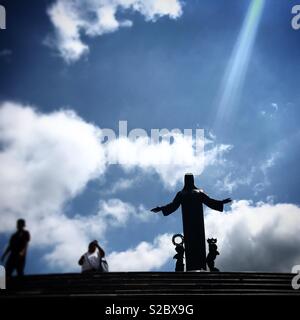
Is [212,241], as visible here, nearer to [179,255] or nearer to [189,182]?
[179,255]

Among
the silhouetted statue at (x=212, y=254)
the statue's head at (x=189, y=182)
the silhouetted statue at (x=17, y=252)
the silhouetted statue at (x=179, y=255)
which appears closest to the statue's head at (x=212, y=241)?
the silhouetted statue at (x=212, y=254)

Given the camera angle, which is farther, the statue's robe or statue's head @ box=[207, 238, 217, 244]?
statue's head @ box=[207, 238, 217, 244]

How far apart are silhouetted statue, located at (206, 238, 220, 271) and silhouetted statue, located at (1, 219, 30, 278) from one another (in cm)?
621

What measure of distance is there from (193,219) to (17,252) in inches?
242

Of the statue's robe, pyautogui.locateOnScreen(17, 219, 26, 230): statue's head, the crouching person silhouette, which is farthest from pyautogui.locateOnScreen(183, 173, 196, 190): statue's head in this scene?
pyautogui.locateOnScreen(17, 219, 26, 230): statue's head

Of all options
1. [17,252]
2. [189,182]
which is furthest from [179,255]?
[17,252]

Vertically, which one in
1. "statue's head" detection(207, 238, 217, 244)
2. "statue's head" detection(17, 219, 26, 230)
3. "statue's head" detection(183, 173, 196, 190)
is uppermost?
"statue's head" detection(183, 173, 196, 190)

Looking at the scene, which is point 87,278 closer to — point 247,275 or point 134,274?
point 134,274

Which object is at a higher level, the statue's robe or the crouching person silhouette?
the statue's robe

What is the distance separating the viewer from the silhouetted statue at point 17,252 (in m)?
8.13

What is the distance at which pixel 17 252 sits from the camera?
26.7 feet

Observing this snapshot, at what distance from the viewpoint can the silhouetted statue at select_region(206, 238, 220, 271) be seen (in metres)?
12.1

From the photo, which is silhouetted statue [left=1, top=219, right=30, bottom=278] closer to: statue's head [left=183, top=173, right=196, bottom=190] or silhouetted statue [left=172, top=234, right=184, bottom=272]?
silhouetted statue [left=172, top=234, right=184, bottom=272]
